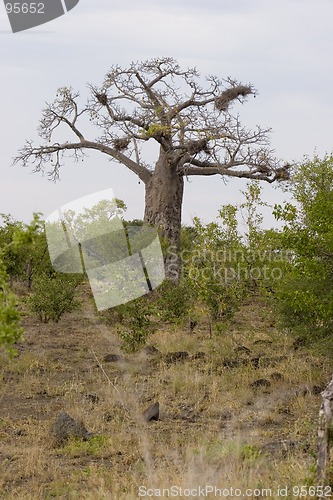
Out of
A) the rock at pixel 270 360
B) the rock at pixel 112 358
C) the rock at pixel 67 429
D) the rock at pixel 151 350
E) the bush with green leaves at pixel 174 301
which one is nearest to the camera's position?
the rock at pixel 67 429

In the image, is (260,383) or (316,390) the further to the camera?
(260,383)

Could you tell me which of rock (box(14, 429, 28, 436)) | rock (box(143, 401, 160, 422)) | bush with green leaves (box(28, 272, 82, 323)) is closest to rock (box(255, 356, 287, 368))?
rock (box(143, 401, 160, 422))

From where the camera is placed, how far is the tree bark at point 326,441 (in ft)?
17.2

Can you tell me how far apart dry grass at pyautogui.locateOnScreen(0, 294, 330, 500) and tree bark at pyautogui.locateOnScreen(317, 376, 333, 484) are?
0.14 metres

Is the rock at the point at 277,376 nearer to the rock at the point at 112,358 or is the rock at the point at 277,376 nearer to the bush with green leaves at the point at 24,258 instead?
the rock at the point at 112,358

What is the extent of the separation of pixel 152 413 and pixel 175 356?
397 centimetres

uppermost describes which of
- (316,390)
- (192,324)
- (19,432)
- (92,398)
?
(192,324)

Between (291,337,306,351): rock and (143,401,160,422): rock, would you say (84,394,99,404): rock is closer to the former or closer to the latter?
(143,401,160,422): rock

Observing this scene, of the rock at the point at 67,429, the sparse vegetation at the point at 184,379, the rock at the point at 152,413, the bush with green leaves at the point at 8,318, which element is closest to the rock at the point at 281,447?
the sparse vegetation at the point at 184,379

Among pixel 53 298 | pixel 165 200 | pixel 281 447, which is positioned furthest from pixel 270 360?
pixel 165 200

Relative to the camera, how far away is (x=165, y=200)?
22031mm

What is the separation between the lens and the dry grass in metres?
6.43

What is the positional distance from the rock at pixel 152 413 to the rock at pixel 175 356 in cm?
363

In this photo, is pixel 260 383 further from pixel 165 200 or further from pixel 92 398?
pixel 165 200
